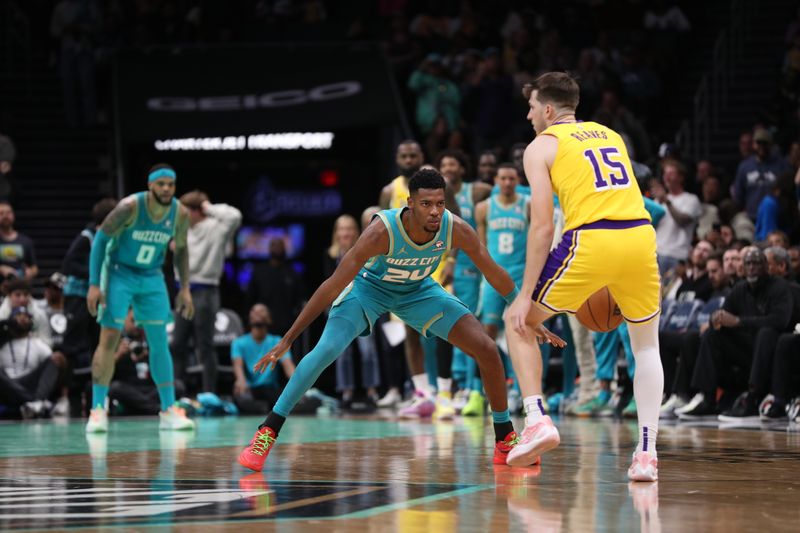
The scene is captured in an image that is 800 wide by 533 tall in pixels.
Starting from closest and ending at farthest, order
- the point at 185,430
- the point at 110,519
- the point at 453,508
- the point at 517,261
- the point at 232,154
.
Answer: the point at 110,519 → the point at 453,508 → the point at 185,430 → the point at 517,261 → the point at 232,154

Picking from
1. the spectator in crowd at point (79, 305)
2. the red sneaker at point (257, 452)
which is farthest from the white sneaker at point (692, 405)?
the spectator in crowd at point (79, 305)

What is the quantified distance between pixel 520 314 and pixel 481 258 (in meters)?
0.86

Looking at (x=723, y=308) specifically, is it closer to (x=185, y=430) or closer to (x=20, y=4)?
(x=185, y=430)

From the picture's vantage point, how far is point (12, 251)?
45.4 feet

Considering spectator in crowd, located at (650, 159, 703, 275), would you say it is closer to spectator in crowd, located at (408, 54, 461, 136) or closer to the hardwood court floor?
the hardwood court floor

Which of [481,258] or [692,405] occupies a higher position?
[481,258]

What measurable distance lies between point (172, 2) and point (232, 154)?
9.40 feet

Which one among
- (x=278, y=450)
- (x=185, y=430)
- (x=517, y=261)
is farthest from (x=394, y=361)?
(x=278, y=450)

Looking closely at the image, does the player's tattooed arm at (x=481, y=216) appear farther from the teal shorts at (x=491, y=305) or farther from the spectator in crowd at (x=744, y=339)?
the spectator in crowd at (x=744, y=339)

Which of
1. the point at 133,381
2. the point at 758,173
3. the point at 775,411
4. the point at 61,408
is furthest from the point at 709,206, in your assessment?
the point at 61,408

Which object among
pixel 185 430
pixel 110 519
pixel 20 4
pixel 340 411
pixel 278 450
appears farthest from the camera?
pixel 20 4

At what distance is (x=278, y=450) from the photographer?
780cm

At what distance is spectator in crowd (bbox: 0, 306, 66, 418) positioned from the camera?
41.9 feet

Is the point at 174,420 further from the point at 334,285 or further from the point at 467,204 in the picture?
the point at 334,285
